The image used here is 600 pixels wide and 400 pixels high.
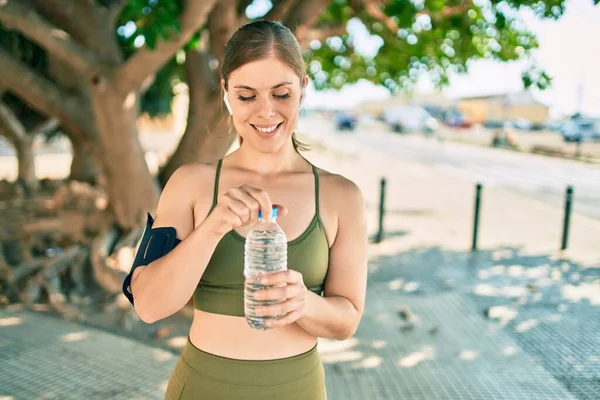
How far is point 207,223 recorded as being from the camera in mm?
1672

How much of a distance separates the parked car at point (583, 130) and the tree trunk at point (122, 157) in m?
35.5

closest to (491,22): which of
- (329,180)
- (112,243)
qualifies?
(112,243)

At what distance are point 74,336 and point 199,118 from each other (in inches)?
114

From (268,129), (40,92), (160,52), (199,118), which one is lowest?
(268,129)

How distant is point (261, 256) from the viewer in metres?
1.72

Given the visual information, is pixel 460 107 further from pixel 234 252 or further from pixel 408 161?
pixel 234 252

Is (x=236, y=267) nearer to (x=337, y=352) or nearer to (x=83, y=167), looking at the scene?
(x=337, y=352)

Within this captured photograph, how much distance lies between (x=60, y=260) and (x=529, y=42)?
7.33 metres

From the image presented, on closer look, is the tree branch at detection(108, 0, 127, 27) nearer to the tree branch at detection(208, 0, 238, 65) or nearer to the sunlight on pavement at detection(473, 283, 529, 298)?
the tree branch at detection(208, 0, 238, 65)

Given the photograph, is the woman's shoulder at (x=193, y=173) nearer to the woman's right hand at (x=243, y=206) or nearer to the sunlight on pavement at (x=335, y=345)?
the woman's right hand at (x=243, y=206)

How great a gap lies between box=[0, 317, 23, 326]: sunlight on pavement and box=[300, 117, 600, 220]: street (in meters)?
8.60

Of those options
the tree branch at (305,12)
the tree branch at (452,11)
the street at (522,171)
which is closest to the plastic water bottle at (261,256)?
the tree branch at (305,12)

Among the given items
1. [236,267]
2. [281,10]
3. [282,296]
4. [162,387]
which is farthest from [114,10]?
[282,296]

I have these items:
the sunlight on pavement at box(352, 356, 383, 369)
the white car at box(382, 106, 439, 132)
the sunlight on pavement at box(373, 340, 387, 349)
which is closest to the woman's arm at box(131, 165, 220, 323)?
the sunlight on pavement at box(352, 356, 383, 369)
